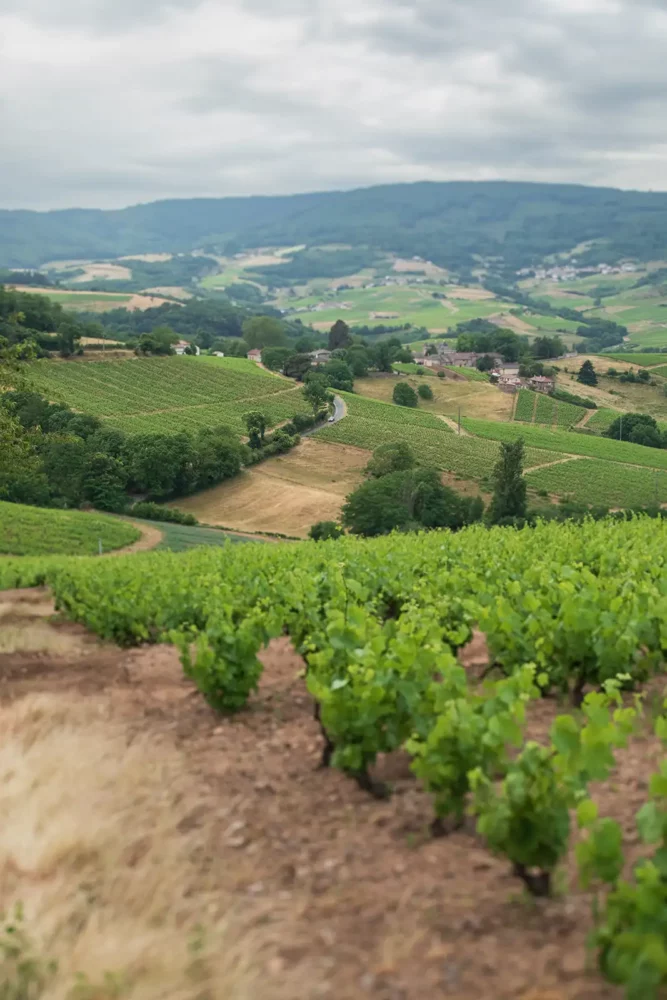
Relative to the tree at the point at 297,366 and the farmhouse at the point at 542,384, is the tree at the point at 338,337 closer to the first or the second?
the tree at the point at 297,366

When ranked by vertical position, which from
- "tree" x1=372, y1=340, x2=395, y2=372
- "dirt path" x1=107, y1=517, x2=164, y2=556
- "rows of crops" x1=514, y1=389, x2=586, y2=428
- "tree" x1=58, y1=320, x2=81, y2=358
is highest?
"tree" x1=58, y1=320, x2=81, y2=358

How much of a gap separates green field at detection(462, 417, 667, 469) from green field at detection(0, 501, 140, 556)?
150ft

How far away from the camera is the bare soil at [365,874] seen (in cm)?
481

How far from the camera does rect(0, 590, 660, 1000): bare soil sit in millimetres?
4809

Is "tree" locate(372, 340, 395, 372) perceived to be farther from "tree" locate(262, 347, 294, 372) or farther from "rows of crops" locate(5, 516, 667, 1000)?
"rows of crops" locate(5, 516, 667, 1000)

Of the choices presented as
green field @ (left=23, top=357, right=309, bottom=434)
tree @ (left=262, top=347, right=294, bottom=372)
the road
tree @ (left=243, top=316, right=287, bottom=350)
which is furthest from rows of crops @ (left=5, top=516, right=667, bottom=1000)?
tree @ (left=243, top=316, right=287, bottom=350)

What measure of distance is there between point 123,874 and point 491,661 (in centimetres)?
525

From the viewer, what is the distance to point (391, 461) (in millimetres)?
83250

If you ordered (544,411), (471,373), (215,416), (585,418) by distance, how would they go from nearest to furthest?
(215,416)
(585,418)
(544,411)
(471,373)

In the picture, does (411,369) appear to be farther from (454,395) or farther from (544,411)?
(544,411)

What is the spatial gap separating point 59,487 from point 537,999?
74.4 meters

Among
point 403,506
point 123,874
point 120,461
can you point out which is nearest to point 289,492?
point 403,506

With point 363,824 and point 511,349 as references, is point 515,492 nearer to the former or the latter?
point 363,824

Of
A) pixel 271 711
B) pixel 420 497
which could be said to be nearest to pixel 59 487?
pixel 420 497
